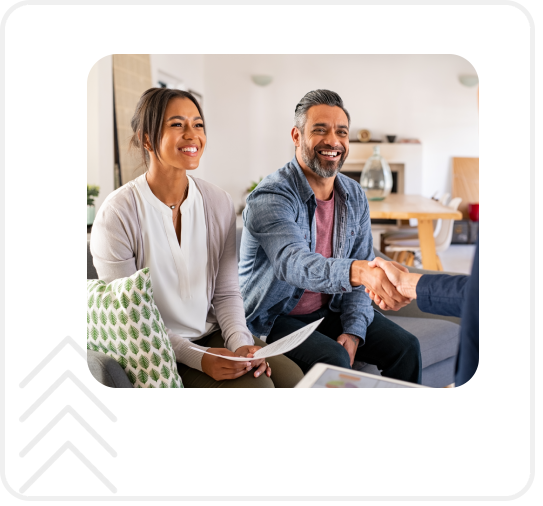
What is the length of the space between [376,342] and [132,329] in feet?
2.51

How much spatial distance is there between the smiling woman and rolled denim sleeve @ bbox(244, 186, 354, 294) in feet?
0.36

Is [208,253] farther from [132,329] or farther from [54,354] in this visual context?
Result: [54,354]

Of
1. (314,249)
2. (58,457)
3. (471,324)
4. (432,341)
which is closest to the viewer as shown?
(471,324)

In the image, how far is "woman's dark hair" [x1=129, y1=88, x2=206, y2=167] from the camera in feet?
3.88

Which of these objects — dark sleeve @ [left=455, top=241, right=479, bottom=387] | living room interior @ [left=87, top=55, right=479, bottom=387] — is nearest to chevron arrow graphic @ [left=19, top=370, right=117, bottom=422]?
dark sleeve @ [left=455, top=241, right=479, bottom=387]

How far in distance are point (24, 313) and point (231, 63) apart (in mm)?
5632

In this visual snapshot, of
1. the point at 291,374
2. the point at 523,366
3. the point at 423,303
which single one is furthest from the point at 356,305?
the point at 523,366

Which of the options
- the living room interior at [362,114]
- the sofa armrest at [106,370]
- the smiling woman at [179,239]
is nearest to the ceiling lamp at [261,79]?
the living room interior at [362,114]

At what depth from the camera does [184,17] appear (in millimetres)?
988

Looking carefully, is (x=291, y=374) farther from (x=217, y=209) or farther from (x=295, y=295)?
(x=217, y=209)

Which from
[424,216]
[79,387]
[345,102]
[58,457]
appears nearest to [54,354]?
[79,387]

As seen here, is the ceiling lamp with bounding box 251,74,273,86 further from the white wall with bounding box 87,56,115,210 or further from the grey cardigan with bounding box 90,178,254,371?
the grey cardigan with bounding box 90,178,254,371

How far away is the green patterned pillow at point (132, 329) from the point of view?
3.40 ft

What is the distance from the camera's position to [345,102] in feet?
22.4
